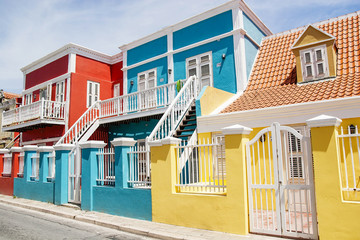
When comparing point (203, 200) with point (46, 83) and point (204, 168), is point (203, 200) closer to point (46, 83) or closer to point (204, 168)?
point (204, 168)

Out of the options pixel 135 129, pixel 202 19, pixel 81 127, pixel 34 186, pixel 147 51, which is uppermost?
pixel 202 19

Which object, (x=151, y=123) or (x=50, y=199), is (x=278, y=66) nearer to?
(x=151, y=123)

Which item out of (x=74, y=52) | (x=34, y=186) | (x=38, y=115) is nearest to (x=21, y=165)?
(x=34, y=186)

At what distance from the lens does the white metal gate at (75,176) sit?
10.1 meters

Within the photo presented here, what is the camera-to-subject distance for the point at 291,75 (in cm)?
1138

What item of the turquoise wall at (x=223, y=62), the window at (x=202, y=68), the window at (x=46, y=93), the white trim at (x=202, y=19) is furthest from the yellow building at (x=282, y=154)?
the window at (x=46, y=93)

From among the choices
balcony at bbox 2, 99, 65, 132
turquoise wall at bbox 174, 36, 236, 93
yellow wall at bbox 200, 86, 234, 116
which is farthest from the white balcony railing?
yellow wall at bbox 200, 86, 234, 116

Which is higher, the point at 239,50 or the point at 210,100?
the point at 239,50

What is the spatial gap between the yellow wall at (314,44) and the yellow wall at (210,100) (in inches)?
116

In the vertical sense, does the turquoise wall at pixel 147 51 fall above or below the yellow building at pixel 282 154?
above

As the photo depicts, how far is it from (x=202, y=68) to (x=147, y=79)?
3.35 m

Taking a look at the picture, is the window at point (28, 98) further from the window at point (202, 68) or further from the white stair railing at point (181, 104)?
the white stair railing at point (181, 104)

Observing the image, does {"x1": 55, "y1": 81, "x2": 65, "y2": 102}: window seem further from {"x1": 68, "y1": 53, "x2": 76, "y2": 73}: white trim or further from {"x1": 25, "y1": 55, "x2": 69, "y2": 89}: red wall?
{"x1": 68, "y1": 53, "x2": 76, "y2": 73}: white trim

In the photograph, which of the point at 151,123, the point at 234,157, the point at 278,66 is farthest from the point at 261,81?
the point at 234,157
